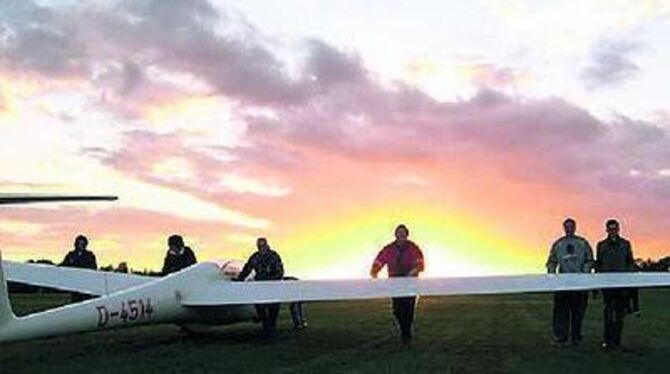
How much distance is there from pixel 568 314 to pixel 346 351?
12.5ft

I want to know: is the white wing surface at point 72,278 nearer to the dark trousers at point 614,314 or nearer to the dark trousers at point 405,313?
the dark trousers at point 405,313

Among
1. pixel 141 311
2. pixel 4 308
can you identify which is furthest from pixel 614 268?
pixel 4 308

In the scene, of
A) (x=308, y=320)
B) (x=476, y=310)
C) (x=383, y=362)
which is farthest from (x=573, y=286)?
(x=476, y=310)

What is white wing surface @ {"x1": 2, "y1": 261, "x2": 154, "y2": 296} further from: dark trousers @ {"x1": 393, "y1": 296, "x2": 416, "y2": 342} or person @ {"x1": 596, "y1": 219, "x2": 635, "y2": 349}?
person @ {"x1": 596, "y1": 219, "x2": 635, "y2": 349}

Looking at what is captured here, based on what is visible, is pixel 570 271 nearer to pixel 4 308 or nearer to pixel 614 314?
pixel 614 314

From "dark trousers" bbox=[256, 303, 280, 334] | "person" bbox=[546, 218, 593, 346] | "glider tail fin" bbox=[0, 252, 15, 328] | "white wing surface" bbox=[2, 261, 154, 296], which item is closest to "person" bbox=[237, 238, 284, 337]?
"dark trousers" bbox=[256, 303, 280, 334]

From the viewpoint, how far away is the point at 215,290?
60.7 feet

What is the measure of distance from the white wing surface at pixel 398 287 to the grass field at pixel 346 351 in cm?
78

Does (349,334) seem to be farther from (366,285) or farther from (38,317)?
(38,317)

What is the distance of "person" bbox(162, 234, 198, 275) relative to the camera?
65.7 ft

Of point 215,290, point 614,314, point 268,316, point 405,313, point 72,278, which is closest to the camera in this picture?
point 614,314

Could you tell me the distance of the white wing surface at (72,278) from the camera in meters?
20.0

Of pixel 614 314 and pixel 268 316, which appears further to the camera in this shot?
pixel 268 316

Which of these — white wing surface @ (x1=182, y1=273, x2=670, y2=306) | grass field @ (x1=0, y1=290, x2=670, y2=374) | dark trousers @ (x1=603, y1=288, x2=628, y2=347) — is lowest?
grass field @ (x1=0, y1=290, x2=670, y2=374)
